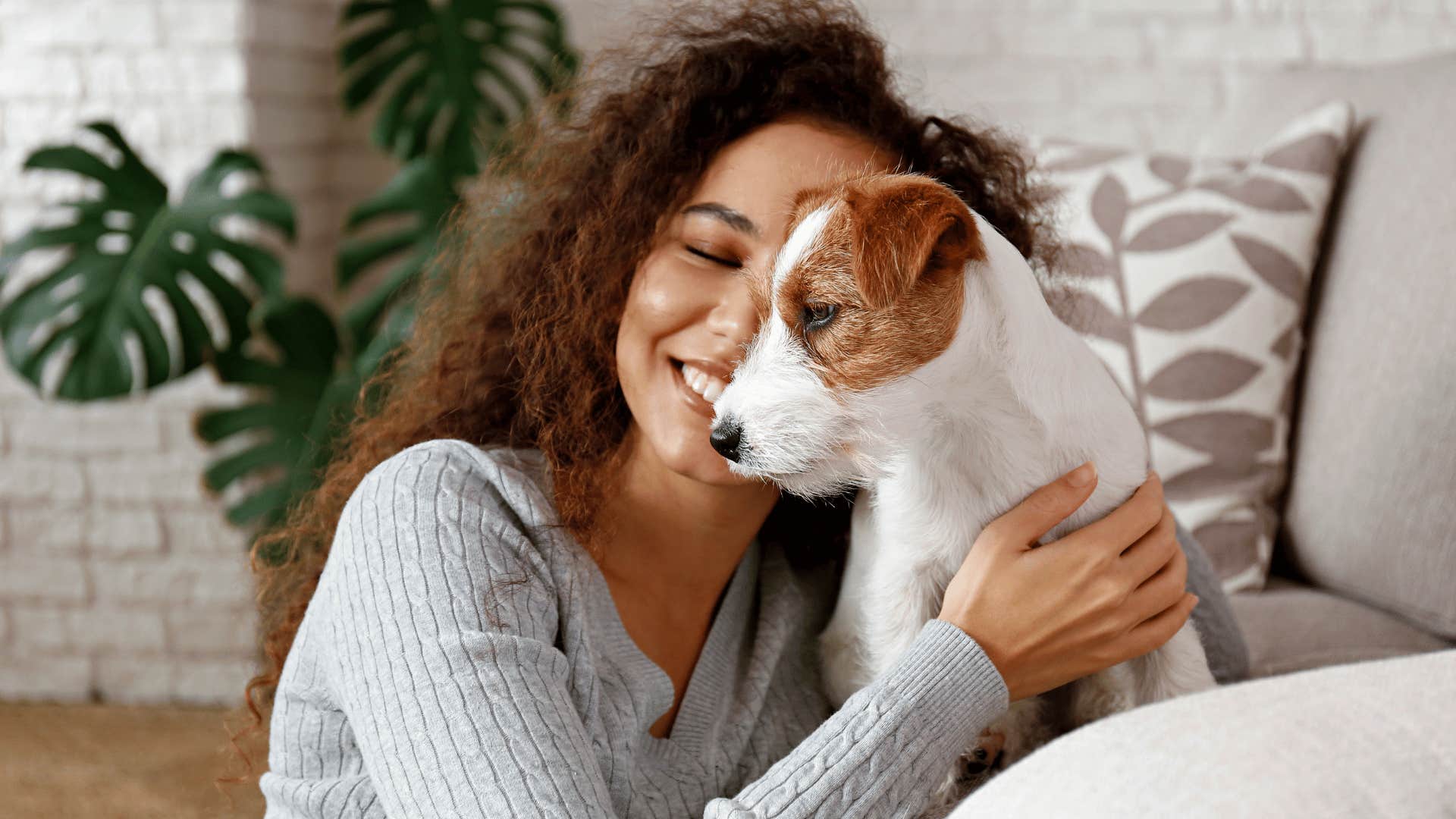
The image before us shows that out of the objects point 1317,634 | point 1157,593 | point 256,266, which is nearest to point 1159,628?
point 1157,593

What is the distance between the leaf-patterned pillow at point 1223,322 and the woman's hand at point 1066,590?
22.2 inches

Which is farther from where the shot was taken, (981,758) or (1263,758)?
(981,758)

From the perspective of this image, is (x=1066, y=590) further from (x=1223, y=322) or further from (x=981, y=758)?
(x=1223, y=322)

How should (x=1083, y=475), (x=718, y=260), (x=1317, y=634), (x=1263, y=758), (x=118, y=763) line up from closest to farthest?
1. (x=1263, y=758)
2. (x=1083, y=475)
3. (x=718, y=260)
4. (x=1317, y=634)
5. (x=118, y=763)

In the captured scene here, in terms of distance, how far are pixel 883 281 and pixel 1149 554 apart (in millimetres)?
371

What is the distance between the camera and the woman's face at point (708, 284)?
99cm

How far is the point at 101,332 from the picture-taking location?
181cm

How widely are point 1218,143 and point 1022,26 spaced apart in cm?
51

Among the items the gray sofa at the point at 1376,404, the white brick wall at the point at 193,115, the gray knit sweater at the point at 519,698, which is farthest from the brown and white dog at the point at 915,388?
the white brick wall at the point at 193,115

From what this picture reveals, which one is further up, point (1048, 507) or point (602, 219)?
point (602, 219)

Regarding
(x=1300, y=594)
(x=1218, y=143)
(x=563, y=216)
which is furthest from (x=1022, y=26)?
(x=563, y=216)

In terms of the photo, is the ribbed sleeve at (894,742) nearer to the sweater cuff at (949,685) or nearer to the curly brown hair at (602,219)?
the sweater cuff at (949,685)

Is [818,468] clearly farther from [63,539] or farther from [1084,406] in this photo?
[63,539]

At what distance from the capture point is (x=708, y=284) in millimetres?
1018
